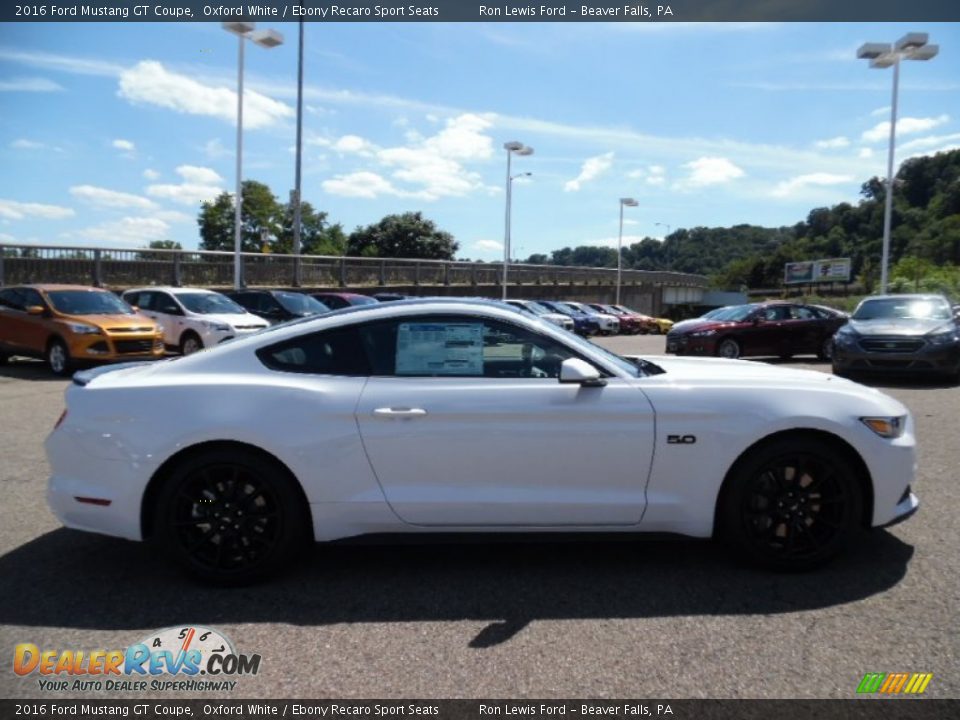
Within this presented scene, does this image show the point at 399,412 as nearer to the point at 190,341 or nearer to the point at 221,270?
the point at 190,341

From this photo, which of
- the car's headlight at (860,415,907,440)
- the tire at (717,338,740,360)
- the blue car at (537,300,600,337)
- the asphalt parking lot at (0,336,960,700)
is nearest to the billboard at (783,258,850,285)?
the blue car at (537,300,600,337)

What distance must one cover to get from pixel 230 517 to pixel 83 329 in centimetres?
1070

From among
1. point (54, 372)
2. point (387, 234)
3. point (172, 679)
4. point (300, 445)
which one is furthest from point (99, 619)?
point (387, 234)

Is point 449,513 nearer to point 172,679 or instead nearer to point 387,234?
point 172,679

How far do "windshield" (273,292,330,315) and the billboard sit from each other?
86.0 metres

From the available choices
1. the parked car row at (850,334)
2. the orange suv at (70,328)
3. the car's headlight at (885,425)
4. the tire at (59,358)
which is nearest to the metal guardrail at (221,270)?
the orange suv at (70,328)

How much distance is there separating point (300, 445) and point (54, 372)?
1151 cm

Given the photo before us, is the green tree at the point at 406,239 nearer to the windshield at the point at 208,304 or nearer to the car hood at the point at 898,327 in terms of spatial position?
the windshield at the point at 208,304

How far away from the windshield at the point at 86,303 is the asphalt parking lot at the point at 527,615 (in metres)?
10.0

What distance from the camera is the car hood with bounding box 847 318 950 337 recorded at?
11.8m

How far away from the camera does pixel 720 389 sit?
12.1ft

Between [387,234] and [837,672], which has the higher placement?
[387,234]

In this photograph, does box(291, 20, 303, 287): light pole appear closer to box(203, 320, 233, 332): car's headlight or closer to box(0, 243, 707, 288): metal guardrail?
box(0, 243, 707, 288): metal guardrail

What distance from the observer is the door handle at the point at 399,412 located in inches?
139
